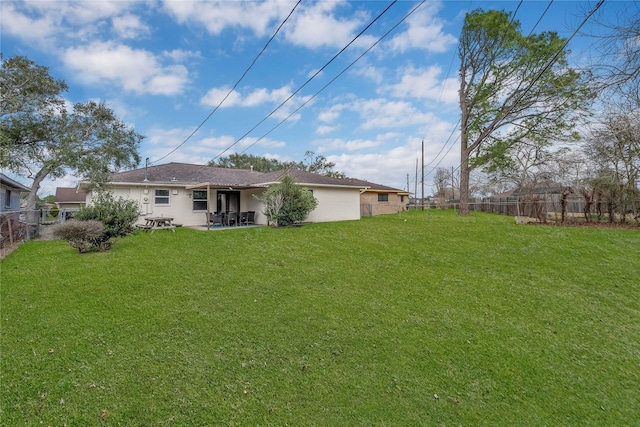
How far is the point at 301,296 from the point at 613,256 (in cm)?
860

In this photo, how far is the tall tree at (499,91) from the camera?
1830cm

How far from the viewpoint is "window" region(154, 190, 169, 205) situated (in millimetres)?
14212

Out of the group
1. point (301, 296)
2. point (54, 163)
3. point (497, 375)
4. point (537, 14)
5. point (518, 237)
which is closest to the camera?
point (497, 375)

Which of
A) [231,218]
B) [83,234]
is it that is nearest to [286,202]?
[231,218]

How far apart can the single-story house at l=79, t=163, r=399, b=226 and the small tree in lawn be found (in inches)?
37.7

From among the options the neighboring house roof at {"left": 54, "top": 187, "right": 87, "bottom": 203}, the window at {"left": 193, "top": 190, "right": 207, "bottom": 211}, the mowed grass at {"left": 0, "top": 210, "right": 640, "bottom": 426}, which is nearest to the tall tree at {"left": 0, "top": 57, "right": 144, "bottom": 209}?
the window at {"left": 193, "top": 190, "right": 207, "bottom": 211}

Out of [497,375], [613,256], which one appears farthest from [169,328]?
[613,256]

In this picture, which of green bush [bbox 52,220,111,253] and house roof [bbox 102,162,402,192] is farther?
house roof [bbox 102,162,402,192]

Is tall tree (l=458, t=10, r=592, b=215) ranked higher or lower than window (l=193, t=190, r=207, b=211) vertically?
higher

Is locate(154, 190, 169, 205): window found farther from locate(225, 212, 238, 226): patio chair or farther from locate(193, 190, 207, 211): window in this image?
locate(225, 212, 238, 226): patio chair

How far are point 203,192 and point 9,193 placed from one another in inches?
467

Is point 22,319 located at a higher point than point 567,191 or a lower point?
lower

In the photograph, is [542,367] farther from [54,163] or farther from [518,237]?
[54,163]

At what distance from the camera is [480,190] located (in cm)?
3084
